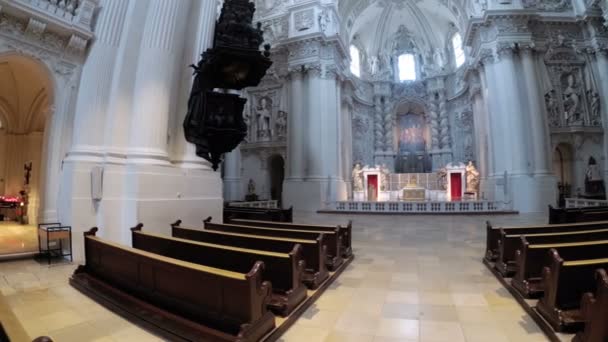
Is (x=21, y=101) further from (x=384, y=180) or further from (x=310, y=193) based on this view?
(x=384, y=180)

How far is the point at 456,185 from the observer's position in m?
18.2

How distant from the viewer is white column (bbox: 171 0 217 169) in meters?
6.80

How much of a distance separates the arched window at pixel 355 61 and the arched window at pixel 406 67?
4141 mm

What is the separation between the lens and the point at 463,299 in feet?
11.8

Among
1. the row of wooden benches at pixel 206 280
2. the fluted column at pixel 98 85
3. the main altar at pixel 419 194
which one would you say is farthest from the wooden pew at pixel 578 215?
the fluted column at pixel 98 85

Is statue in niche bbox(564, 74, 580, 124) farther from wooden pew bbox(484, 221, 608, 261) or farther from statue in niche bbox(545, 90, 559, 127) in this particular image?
wooden pew bbox(484, 221, 608, 261)

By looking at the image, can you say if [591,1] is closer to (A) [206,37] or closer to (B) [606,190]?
(B) [606,190]

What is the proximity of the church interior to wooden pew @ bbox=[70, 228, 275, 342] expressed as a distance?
0.07ft

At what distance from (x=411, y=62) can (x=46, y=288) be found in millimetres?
28833

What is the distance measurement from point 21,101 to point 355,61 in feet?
71.2

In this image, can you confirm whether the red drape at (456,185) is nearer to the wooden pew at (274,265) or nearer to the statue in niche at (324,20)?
the statue in niche at (324,20)

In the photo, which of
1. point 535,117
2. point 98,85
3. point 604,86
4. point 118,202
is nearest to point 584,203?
point 535,117

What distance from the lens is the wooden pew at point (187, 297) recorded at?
2.40 meters

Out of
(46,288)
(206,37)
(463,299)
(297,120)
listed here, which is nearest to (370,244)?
(463,299)
